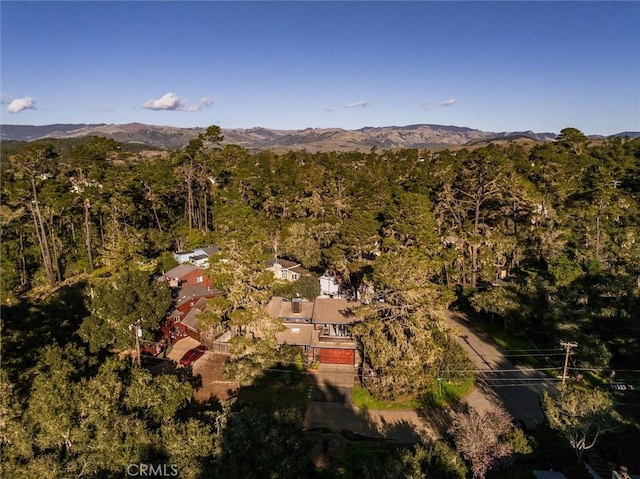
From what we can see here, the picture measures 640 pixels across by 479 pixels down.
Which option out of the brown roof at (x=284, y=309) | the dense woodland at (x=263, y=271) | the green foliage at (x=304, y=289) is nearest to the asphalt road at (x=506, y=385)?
the dense woodland at (x=263, y=271)

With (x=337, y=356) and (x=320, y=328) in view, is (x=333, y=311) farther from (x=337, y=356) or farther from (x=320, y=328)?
(x=337, y=356)

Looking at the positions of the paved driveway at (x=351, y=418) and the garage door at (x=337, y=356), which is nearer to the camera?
the paved driveway at (x=351, y=418)

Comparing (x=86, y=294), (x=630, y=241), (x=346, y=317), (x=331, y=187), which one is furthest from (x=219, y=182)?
(x=630, y=241)

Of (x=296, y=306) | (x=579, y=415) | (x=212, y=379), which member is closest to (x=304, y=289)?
(x=296, y=306)

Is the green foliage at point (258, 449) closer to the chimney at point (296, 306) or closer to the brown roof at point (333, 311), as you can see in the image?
the brown roof at point (333, 311)

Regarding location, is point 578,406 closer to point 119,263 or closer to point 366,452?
point 366,452

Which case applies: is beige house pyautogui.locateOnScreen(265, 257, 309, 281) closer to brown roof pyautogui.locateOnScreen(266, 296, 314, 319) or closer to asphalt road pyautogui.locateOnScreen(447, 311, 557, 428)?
brown roof pyautogui.locateOnScreen(266, 296, 314, 319)
